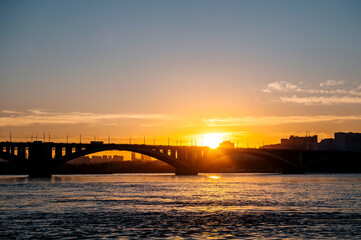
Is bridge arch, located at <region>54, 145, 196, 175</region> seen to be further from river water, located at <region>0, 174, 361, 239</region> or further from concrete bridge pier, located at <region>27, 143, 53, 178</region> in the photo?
river water, located at <region>0, 174, 361, 239</region>

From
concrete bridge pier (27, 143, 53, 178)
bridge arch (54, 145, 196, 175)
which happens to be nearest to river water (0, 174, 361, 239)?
concrete bridge pier (27, 143, 53, 178)

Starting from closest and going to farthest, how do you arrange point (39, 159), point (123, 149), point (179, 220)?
1. point (179, 220)
2. point (39, 159)
3. point (123, 149)

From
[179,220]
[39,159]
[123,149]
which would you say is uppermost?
[123,149]


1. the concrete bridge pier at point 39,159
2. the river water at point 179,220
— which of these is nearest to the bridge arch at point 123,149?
the concrete bridge pier at point 39,159

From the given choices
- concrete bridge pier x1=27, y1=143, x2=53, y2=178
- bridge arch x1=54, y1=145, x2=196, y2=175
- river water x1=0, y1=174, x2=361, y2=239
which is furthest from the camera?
bridge arch x1=54, y1=145, x2=196, y2=175

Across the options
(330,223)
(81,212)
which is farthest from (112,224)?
(330,223)

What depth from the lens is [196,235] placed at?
36219 mm

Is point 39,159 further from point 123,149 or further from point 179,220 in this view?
point 179,220

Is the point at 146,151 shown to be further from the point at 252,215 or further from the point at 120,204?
the point at 252,215

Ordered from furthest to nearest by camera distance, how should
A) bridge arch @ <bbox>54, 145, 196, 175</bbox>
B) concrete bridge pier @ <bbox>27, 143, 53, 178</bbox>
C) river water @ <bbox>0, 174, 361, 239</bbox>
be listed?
bridge arch @ <bbox>54, 145, 196, 175</bbox> → concrete bridge pier @ <bbox>27, 143, 53, 178</bbox> → river water @ <bbox>0, 174, 361, 239</bbox>

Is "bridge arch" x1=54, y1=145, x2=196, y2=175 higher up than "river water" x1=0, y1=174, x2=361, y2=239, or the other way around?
"bridge arch" x1=54, y1=145, x2=196, y2=175

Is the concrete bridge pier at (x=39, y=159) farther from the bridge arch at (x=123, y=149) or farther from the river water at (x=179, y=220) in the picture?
the river water at (x=179, y=220)

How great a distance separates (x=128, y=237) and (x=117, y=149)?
450ft

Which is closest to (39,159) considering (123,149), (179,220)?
(123,149)
